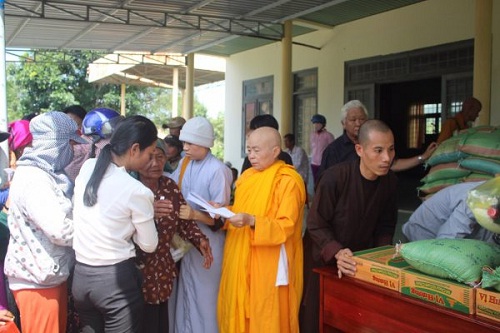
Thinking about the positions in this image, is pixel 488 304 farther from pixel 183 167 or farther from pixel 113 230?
pixel 183 167

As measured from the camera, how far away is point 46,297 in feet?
7.75

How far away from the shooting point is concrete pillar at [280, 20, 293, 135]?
9111 mm

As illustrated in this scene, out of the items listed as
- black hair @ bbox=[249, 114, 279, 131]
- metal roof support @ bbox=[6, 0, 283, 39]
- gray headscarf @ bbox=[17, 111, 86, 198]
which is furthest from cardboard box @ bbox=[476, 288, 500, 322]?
metal roof support @ bbox=[6, 0, 283, 39]

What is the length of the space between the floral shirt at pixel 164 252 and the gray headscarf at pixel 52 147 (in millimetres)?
497

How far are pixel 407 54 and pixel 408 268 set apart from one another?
6.72 metres

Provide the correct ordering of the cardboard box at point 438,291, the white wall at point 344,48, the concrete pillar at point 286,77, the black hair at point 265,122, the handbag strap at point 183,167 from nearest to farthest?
the cardboard box at point 438,291
the handbag strap at point 183,167
the black hair at point 265,122
the white wall at point 344,48
the concrete pillar at point 286,77

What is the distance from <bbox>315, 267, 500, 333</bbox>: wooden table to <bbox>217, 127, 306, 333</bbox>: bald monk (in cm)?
37

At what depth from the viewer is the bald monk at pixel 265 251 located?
2.68m

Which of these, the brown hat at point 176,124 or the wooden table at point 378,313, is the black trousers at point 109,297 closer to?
the wooden table at point 378,313

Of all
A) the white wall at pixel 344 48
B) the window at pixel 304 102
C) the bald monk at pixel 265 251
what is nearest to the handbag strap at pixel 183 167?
the bald monk at pixel 265 251

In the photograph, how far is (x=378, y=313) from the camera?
2.09 metres

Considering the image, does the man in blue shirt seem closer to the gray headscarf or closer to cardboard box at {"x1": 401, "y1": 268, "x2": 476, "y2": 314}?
cardboard box at {"x1": 401, "y1": 268, "x2": 476, "y2": 314}

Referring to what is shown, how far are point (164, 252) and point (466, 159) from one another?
6.38 feet

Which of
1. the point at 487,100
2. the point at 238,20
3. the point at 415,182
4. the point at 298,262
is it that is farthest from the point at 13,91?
the point at 298,262
